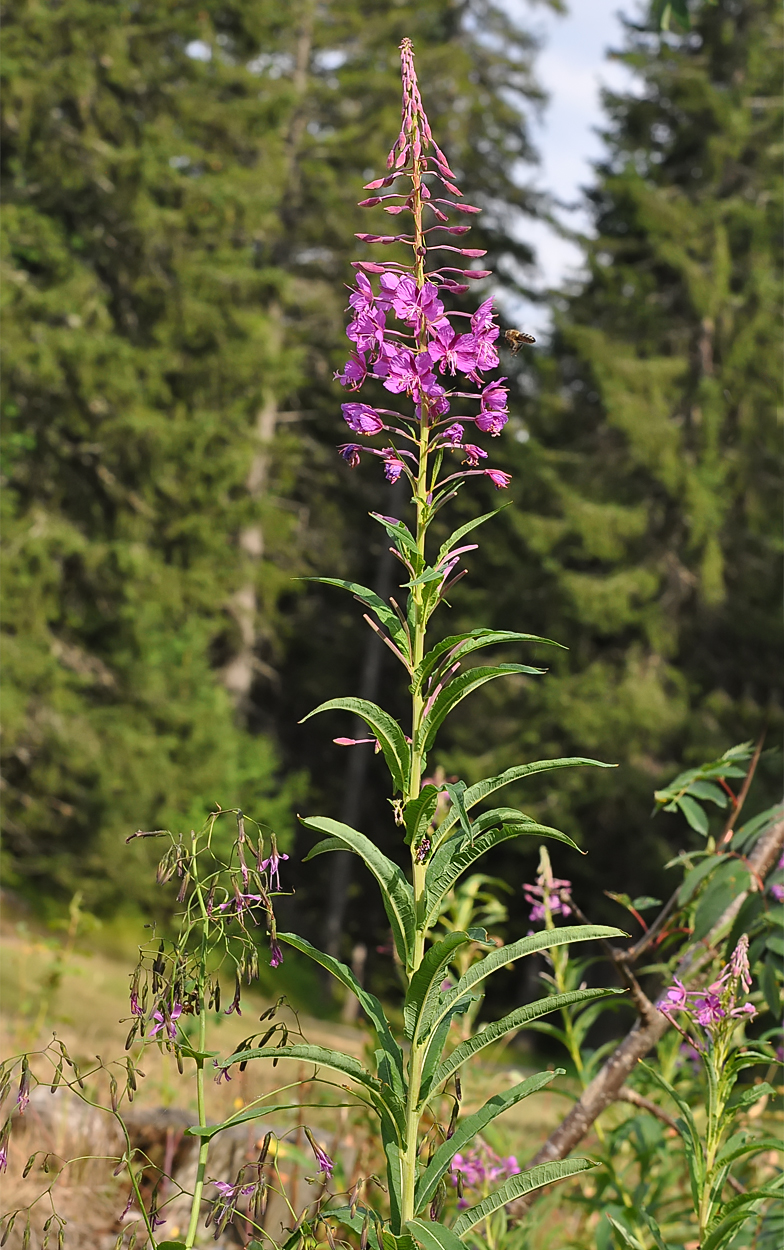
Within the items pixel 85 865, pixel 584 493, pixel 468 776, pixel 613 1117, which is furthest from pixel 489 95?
pixel 613 1117

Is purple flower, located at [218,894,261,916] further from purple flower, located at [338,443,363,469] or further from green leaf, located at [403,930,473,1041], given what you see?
purple flower, located at [338,443,363,469]

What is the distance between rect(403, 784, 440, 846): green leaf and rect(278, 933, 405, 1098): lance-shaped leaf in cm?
19

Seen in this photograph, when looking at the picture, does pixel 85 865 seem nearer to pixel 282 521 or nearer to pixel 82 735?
pixel 82 735

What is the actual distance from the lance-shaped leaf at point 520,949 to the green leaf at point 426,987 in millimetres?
20

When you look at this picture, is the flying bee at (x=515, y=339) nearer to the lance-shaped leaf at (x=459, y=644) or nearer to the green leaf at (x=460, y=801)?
the lance-shaped leaf at (x=459, y=644)

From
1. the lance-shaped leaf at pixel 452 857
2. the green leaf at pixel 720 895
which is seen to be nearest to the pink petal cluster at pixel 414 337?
the lance-shaped leaf at pixel 452 857

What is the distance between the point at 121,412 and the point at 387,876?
1252cm

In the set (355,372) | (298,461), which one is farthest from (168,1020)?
(298,461)

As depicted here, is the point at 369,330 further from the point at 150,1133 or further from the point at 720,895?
the point at 150,1133

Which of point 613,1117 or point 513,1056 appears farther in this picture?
point 513,1056

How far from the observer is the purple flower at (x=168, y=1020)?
1.52 meters

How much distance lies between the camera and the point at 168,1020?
1.52m

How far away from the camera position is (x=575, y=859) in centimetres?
1437

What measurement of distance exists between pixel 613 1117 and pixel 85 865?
10.2 m
